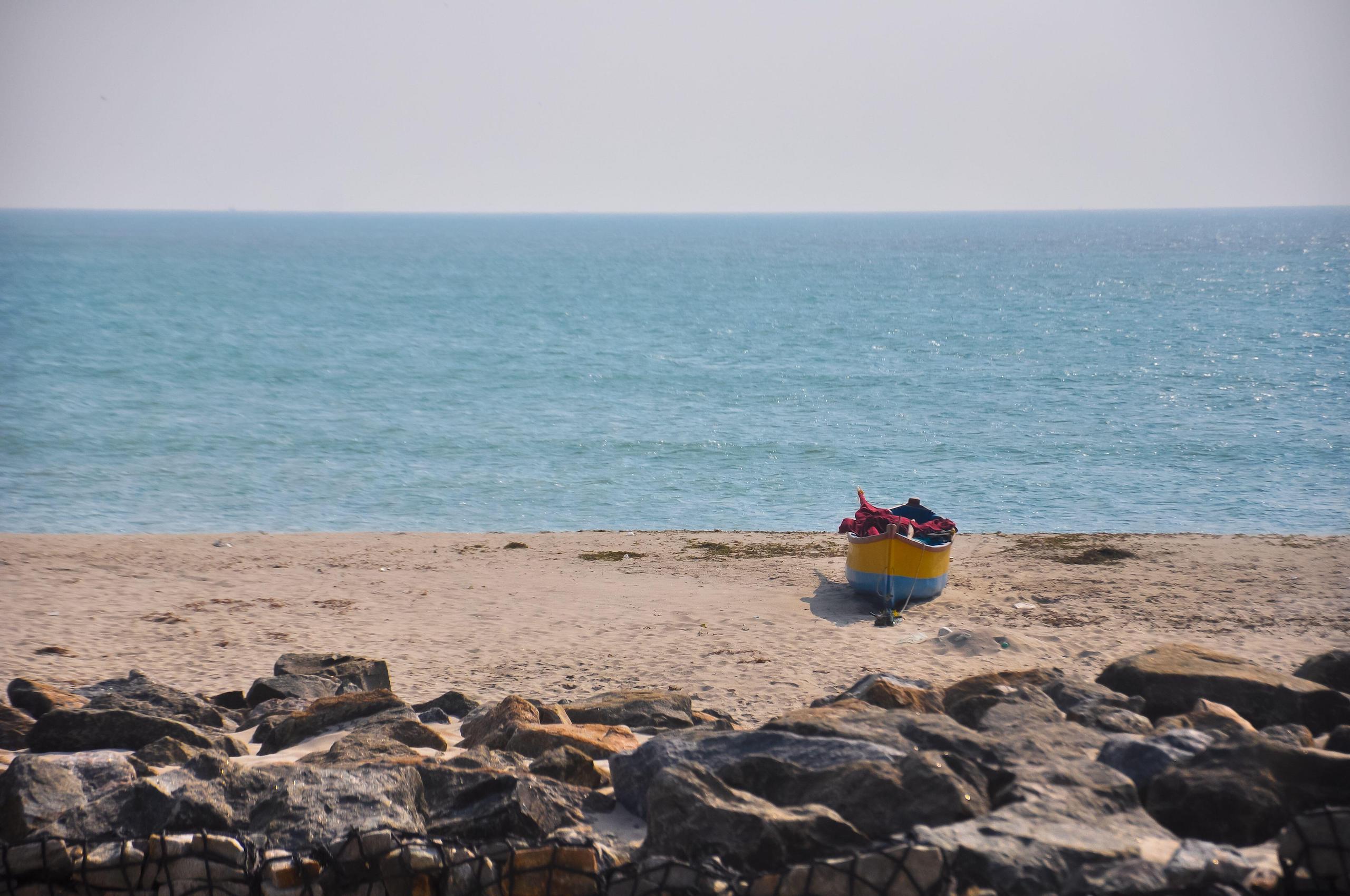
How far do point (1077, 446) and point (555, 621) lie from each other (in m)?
22.3

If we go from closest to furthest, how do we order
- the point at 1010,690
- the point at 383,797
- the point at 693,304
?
the point at 383,797
the point at 1010,690
the point at 693,304

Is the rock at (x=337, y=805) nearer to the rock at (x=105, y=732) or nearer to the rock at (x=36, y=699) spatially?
the rock at (x=105, y=732)

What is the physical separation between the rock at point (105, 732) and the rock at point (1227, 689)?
276 inches

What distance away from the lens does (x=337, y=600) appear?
16.2m

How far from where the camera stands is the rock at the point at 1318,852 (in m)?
4.71

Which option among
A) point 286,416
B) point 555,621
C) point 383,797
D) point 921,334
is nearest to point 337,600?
point 555,621

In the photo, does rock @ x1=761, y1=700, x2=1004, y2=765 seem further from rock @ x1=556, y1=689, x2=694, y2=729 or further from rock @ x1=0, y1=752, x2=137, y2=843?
rock @ x1=0, y1=752, x2=137, y2=843

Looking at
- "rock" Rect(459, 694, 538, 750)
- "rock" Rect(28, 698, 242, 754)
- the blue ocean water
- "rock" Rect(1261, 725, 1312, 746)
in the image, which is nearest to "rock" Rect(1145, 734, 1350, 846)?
"rock" Rect(1261, 725, 1312, 746)

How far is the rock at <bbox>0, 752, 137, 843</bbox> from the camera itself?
5.83m

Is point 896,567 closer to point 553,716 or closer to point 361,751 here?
point 553,716

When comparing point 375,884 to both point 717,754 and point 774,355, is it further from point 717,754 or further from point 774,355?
point 774,355

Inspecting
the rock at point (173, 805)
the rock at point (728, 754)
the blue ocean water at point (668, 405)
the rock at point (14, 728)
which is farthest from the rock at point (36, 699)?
the blue ocean water at point (668, 405)

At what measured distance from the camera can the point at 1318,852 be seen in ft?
15.7

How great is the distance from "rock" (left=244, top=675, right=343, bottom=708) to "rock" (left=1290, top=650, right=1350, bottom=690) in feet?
28.9
